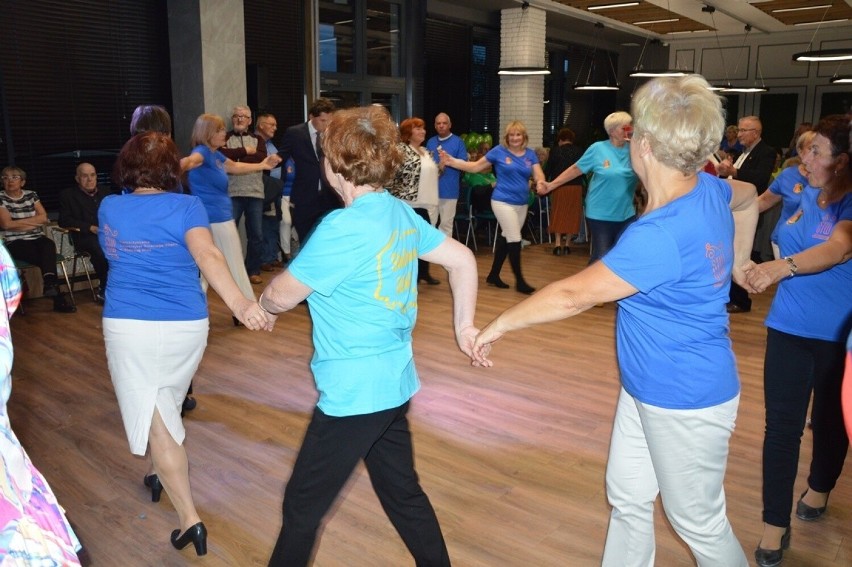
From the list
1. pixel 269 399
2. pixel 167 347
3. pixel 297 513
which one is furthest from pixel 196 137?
pixel 297 513

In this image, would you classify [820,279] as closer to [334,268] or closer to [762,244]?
[334,268]

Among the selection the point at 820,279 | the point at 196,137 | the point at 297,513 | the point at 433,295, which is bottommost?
the point at 433,295

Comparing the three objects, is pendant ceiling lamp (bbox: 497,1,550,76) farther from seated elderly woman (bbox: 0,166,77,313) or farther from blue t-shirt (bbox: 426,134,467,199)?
seated elderly woman (bbox: 0,166,77,313)

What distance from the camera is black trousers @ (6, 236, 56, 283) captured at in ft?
21.5

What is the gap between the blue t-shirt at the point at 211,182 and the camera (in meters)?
5.19

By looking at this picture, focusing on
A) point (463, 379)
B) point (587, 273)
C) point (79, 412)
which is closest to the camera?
point (587, 273)

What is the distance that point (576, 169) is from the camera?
20.5 feet

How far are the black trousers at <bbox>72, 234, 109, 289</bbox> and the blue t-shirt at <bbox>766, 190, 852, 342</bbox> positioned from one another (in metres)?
5.74

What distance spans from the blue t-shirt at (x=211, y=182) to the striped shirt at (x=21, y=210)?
7.65 feet

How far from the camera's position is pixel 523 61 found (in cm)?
1250

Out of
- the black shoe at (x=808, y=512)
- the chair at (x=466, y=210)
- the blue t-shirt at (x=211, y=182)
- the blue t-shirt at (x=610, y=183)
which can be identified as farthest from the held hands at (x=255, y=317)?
the chair at (x=466, y=210)

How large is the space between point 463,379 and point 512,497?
1.60m

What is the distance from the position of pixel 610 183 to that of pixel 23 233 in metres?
5.17

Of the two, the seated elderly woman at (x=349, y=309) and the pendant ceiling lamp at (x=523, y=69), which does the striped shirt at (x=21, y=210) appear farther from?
the pendant ceiling lamp at (x=523, y=69)
